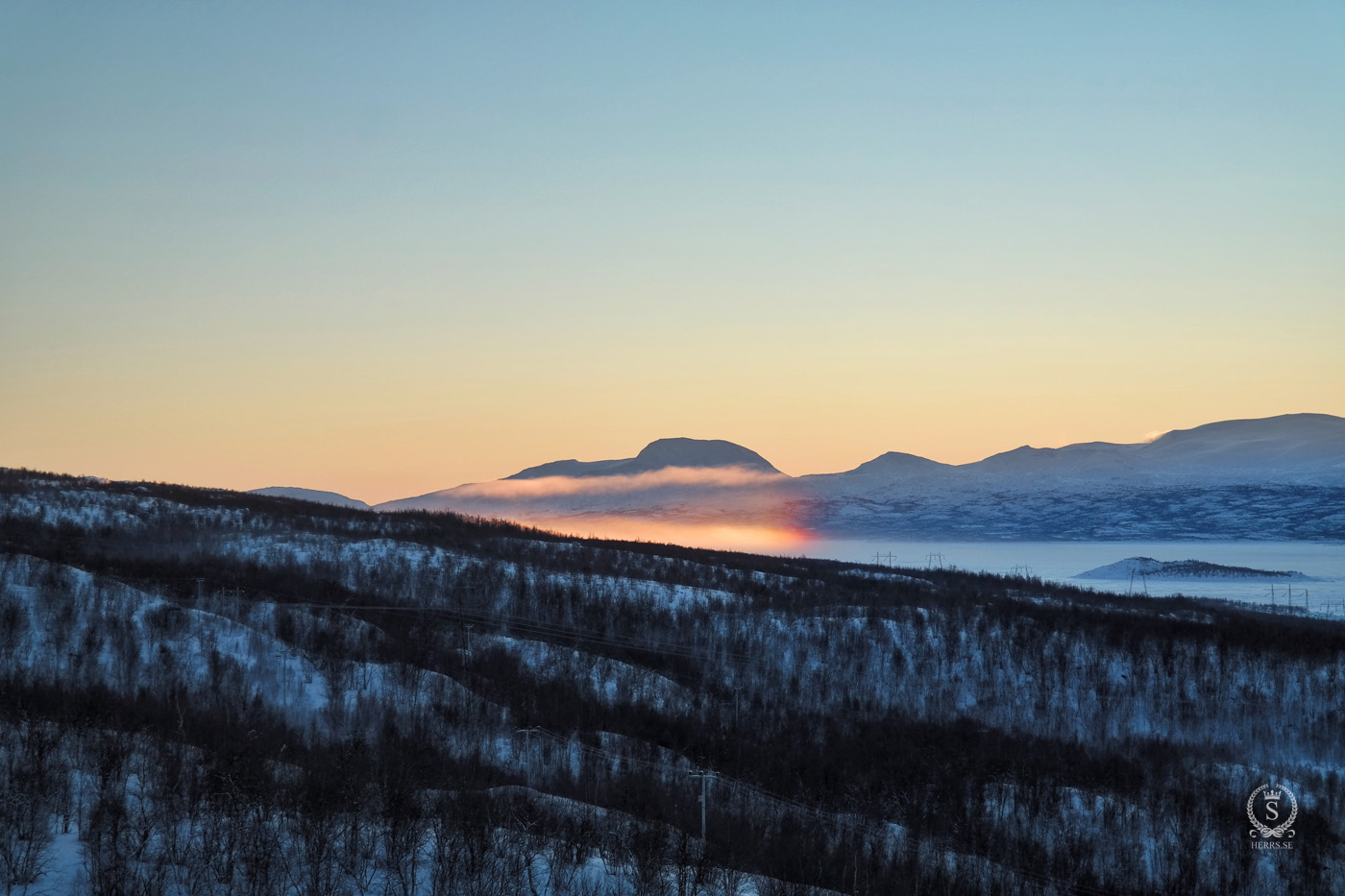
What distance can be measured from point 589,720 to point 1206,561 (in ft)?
415

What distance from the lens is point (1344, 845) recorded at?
24.6 m

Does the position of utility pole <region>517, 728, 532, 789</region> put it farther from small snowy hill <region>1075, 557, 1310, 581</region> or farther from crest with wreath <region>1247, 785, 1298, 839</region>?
small snowy hill <region>1075, 557, 1310, 581</region>

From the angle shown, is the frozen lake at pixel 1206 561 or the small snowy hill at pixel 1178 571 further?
the small snowy hill at pixel 1178 571

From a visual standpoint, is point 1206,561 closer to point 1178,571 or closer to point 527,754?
point 1178,571

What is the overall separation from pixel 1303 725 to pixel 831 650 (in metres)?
17.6

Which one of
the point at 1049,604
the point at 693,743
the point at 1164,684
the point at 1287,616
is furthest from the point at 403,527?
the point at 1287,616
